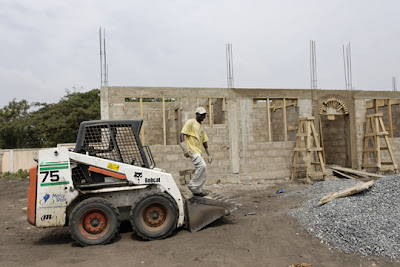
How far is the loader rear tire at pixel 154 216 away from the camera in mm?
4805

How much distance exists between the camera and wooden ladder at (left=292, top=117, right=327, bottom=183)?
10912 mm

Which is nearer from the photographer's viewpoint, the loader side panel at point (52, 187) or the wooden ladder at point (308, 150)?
the loader side panel at point (52, 187)

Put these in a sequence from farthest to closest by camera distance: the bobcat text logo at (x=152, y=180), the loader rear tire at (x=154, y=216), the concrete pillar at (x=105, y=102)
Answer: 1. the concrete pillar at (x=105, y=102)
2. the bobcat text logo at (x=152, y=180)
3. the loader rear tire at (x=154, y=216)

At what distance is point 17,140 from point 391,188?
29359 millimetres

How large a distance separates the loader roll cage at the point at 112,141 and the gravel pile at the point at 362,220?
311 cm

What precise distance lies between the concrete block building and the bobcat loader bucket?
495cm

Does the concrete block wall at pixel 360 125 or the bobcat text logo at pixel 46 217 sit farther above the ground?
the concrete block wall at pixel 360 125

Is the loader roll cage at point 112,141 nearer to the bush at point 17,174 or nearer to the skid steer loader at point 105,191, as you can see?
the skid steer loader at point 105,191

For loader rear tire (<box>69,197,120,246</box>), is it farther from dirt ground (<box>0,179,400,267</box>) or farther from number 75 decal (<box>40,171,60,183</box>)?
number 75 decal (<box>40,171,60,183</box>)

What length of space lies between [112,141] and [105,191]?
0.83 m

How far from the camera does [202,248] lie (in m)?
4.32

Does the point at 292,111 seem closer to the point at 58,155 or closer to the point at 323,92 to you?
the point at 323,92

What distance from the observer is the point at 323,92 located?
1228 cm

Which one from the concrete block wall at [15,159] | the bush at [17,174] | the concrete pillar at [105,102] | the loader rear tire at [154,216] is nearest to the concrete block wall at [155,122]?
the concrete pillar at [105,102]
